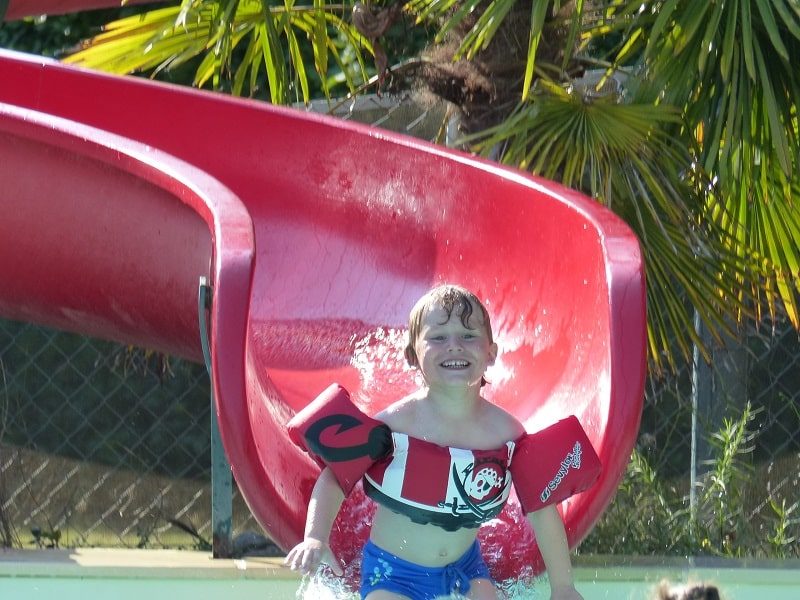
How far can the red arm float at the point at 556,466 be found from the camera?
2520mm

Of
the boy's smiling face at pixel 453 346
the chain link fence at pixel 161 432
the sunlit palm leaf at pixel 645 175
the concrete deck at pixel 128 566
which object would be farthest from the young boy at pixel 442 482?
the chain link fence at pixel 161 432

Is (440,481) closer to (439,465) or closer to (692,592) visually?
(439,465)

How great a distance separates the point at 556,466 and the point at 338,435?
42 cm

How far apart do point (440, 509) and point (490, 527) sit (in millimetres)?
324

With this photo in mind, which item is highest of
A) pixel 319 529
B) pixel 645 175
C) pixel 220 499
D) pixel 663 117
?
pixel 663 117

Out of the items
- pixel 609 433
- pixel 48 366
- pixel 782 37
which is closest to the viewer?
pixel 609 433

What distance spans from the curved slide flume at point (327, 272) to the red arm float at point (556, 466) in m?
0.07

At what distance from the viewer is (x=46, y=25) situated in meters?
6.66

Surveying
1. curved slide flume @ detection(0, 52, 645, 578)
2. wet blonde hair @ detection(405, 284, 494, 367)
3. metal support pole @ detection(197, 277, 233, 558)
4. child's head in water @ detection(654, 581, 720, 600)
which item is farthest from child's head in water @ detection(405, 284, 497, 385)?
metal support pole @ detection(197, 277, 233, 558)

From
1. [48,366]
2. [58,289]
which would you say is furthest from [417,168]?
[48,366]

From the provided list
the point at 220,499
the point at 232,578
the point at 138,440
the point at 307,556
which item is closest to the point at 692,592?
the point at 307,556

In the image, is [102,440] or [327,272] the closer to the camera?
[327,272]

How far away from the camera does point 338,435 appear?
8.38ft

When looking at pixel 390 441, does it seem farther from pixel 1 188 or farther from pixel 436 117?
pixel 436 117
